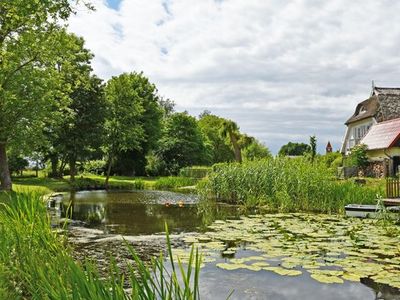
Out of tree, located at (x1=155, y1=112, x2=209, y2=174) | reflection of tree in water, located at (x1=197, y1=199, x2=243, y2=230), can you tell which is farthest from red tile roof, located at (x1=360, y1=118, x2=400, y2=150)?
tree, located at (x1=155, y1=112, x2=209, y2=174)

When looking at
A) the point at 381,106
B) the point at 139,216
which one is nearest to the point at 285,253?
the point at 139,216

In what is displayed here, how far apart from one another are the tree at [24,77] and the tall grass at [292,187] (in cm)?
1037

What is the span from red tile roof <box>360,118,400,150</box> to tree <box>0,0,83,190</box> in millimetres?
24831

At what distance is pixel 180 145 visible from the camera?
173 feet

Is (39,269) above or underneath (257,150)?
underneath

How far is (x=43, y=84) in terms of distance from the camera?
2244cm

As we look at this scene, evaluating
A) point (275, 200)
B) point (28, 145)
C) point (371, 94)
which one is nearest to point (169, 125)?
point (371, 94)

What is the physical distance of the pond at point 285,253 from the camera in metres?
7.28

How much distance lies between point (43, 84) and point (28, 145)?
3.56m

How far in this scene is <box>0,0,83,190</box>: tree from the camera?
20642mm

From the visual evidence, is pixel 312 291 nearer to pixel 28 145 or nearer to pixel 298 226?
pixel 298 226

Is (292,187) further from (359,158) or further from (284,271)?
(359,158)

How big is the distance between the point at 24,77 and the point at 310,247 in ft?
56.4

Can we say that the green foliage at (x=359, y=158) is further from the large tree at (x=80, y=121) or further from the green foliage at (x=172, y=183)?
the large tree at (x=80, y=121)
